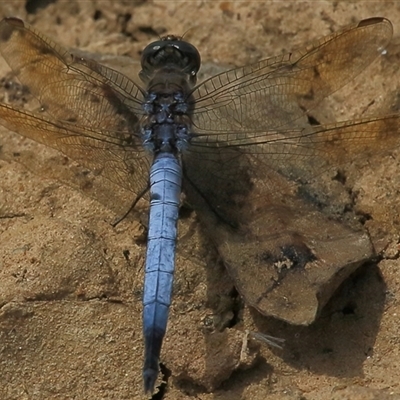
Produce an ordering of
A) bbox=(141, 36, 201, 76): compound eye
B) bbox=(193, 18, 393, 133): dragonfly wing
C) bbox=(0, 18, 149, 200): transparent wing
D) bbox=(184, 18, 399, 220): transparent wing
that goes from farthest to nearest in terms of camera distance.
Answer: bbox=(141, 36, 201, 76): compound eye < bbox=(193, 18, 393, 133): dragonfly wing < bbox=(0, 18, 149, 200): transparent wing < bbox=(184, 18, 399, 220): transparent wing

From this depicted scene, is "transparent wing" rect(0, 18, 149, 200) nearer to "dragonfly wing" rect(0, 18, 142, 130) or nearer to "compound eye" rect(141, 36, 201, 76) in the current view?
"dragonfly wing" rect(0, 18, 142, 130)

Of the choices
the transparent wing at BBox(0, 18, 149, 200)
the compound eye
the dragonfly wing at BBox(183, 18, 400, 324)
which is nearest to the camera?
the dragonfly wing at BBox(183, 18, 400, 324)

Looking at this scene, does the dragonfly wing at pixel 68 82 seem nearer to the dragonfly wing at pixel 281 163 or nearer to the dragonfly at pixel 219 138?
the dragonfly at pixel 219 138

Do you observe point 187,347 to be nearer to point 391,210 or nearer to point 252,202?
point 252,202

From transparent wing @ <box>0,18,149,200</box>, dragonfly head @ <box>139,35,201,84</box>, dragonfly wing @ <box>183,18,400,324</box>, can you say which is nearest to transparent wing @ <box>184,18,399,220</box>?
dragonfly wing @ <box>183,18,400,324</box>

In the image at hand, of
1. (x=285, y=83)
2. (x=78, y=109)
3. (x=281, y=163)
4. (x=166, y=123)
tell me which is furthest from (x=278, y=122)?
(x=78, y=109)

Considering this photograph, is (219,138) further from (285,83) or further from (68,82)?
(68,82)

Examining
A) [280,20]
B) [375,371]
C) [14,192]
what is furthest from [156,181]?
[280,20]
